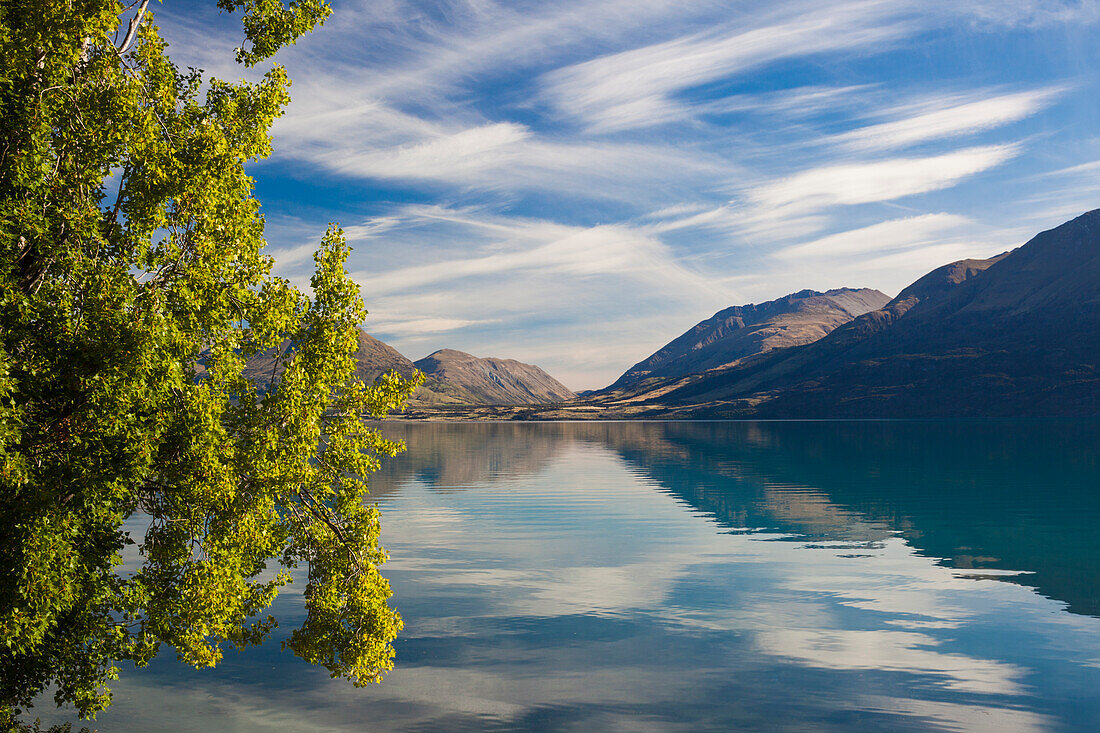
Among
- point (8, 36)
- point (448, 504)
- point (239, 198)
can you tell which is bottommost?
point (448, 504)

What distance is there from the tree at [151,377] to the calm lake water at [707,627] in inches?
221

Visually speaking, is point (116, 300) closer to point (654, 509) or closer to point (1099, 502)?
point (654, 509)

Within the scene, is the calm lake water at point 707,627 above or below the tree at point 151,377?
below

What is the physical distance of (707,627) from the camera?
1439 inches

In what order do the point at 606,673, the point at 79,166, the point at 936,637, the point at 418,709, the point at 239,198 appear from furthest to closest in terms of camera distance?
the point at 936,637 < the point at 606,673 < the point at 418,709 < the point at 239,198 < the point at 79,166

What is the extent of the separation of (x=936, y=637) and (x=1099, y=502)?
202 feet

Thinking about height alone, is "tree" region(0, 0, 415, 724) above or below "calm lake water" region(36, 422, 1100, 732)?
above

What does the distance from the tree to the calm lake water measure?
5.62 metres

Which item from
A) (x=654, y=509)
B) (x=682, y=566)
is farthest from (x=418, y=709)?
(x=654, y=509)

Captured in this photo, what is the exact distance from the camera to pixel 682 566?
51.6 meters

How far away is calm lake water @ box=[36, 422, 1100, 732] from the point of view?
85.3 ft

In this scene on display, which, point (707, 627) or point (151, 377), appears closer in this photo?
point (151, 377)

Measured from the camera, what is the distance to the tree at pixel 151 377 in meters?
18.0

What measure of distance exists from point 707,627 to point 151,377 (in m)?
27.9
